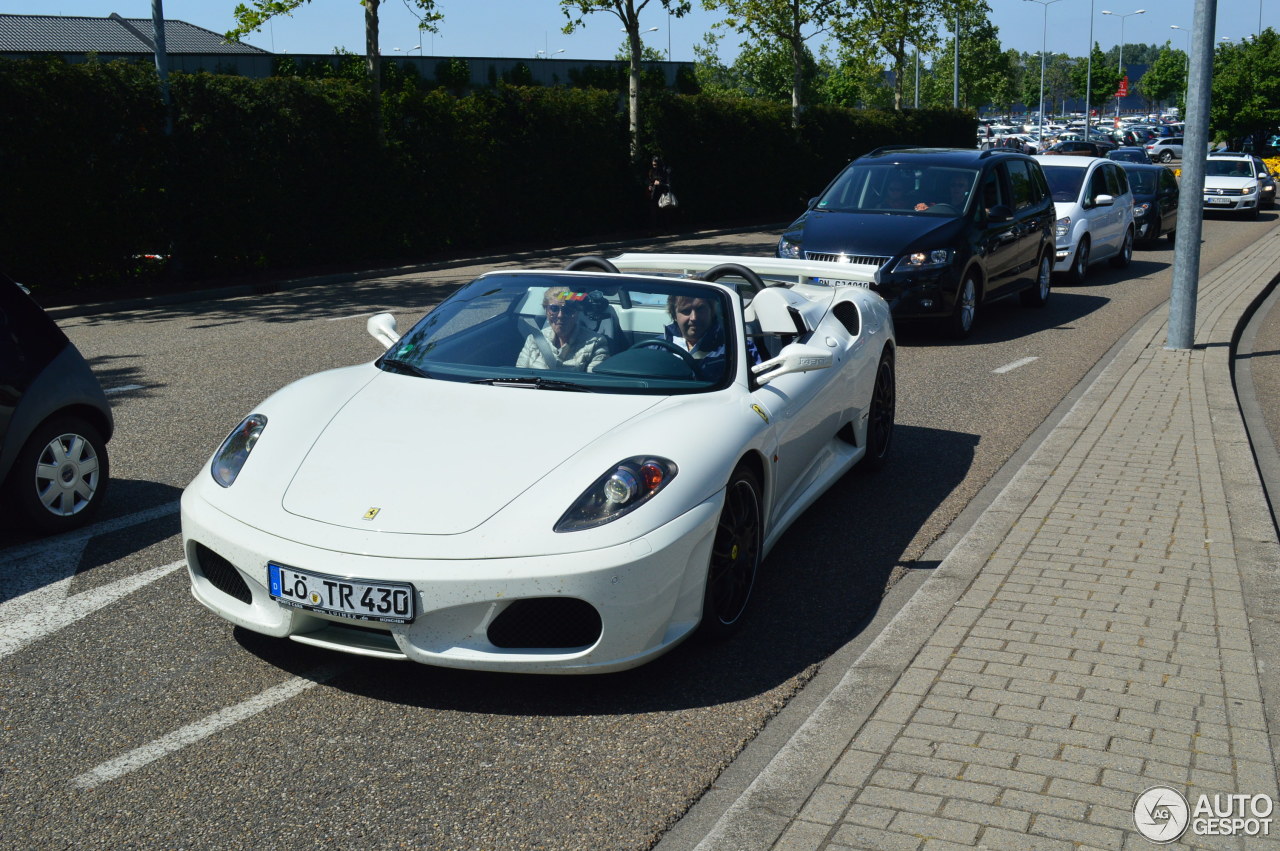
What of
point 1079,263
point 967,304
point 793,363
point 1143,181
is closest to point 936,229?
point 967,304

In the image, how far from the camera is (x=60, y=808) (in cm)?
341

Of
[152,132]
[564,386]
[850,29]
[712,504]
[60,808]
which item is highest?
[850,29]

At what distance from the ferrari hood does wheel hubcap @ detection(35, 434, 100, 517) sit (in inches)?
74.7

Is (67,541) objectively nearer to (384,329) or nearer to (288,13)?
(384,329)

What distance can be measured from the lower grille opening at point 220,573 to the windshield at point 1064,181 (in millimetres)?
15393

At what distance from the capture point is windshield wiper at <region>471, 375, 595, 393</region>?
4910mm

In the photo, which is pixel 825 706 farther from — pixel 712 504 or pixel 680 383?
pixel 680 383

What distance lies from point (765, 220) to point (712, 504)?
2746 cm

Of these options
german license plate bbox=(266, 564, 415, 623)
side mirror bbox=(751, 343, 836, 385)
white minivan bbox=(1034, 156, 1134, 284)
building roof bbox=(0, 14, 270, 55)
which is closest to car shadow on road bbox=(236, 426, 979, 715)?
german license plate bbox=(266, 564, 415, 623)

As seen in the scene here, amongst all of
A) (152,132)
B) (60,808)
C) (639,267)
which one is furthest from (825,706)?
(152,132)

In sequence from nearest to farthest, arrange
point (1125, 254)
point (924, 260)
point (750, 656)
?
1. point (750, 656)
2. point (924, 260)
3. point (1125, 254)

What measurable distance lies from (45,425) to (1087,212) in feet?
48.7

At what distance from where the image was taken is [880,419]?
277 inches

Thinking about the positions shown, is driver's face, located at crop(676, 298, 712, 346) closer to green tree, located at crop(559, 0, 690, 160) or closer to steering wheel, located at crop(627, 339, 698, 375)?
steering wheel, located at crop(627, 339, 698, 375)
